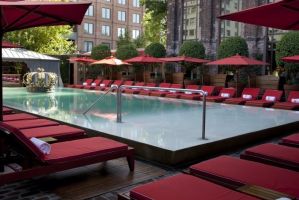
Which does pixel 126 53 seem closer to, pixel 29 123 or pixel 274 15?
pixel 29 123

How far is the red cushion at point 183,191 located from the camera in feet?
11.7

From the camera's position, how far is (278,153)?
5.36 metres

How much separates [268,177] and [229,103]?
10729 mm

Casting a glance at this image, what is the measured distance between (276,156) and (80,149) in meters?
2.83

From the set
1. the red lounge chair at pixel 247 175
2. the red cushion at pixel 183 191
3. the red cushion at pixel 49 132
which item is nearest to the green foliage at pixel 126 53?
the red cushion at pixel 49 132

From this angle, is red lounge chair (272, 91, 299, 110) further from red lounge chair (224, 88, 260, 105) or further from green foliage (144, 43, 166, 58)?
green foliage (144, 43, 166, 58)

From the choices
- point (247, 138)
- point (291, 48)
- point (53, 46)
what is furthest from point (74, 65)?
point (247, 138)

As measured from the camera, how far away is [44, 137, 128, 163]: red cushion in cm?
496

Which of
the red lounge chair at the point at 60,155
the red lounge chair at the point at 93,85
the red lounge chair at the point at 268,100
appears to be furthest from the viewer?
the red lounge chair at the point at 93,85

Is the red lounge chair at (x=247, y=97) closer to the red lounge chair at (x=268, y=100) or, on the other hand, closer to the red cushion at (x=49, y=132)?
the red lounge chair at (x=268, y=100)

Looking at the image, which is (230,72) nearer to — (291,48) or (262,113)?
(291,48)

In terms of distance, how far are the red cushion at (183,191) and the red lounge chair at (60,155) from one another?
4.93 feet

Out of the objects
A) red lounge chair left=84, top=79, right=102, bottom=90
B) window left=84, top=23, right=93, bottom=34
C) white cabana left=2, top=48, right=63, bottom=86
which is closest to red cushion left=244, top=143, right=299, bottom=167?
red lounge chair left=84, top=79, right=102, bottom=90

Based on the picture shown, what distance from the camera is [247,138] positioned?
779 centimetres
